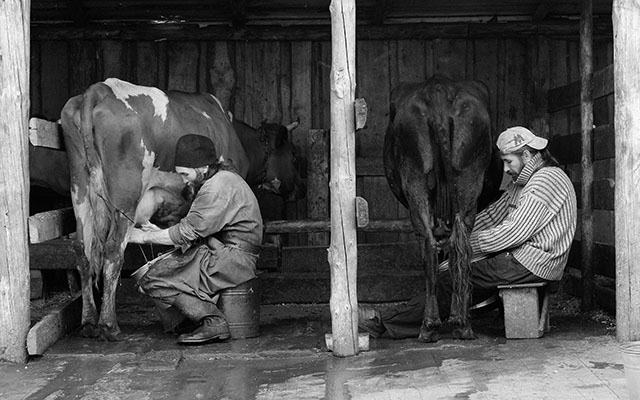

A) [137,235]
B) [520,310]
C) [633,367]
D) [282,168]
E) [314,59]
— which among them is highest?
[314,59]

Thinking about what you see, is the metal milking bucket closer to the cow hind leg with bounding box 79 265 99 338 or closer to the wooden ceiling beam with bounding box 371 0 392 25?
the cow hind leg with bounding box 79 265 99 338

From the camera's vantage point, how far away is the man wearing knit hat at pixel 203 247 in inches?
309

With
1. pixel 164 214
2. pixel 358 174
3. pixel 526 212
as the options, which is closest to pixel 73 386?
pixel 164 214

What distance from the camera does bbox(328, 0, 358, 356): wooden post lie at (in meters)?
7.25

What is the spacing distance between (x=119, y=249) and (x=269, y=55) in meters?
3.82

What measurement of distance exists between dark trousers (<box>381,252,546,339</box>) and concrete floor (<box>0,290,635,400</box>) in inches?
9.2

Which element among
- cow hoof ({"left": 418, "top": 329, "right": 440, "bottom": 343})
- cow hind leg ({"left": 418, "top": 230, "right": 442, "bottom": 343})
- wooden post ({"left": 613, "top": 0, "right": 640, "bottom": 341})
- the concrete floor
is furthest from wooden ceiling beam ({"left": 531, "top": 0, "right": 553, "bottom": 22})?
cow hoof ({"left": 418, "top": 329, "right": 440, "bottom": 343})

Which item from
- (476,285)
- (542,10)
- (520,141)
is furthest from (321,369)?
(542,10)

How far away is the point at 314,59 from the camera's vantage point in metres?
11.2

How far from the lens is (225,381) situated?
6684 millimetres

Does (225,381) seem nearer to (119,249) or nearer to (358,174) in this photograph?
(119,249)

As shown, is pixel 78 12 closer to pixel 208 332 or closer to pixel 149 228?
pixel 149 228

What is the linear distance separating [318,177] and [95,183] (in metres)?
3.42

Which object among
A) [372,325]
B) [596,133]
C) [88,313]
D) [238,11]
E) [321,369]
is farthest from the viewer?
[238,11]
